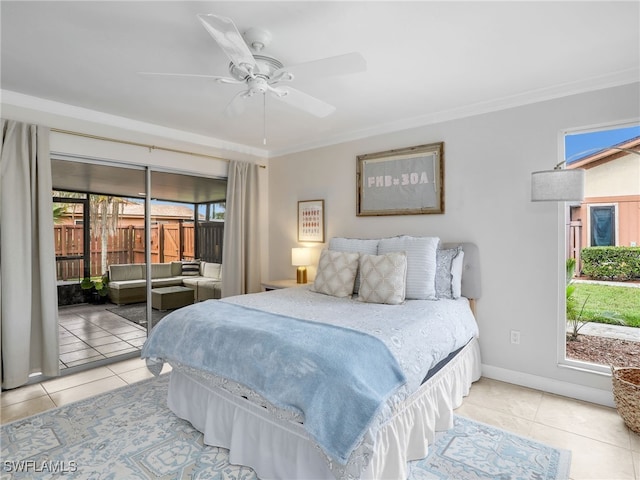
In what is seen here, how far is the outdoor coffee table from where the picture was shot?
4117mm

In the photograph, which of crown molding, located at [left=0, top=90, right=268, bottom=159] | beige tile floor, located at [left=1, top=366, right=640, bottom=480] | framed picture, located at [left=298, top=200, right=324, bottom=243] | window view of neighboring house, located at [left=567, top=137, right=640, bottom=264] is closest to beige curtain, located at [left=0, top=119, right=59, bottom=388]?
Result: crown molding, located at [left=0, top=90, right=268, bottom=159]

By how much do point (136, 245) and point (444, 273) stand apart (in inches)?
130

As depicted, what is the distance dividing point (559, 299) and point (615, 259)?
1.83 ft

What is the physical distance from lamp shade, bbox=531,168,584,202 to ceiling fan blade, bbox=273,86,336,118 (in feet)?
5.30

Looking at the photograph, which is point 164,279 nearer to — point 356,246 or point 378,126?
point 356,246

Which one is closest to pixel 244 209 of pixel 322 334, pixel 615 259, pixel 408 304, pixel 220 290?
pixel 220 290

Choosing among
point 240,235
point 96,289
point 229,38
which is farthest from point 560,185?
point 96,289

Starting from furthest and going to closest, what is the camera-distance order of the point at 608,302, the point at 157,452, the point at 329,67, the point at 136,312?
the point at 136,312 → the point at 608,302 → the point at 157,452 → the point at 329,67

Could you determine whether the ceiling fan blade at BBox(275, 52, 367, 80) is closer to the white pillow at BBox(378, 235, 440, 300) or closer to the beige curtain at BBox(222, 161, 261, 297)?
the white pillow at BBox(378, 235, 440, 300)

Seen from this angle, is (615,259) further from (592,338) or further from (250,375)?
(250,375)

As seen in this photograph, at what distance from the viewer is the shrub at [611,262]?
284cm

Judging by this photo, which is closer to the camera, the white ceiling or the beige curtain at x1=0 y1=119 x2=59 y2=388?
the white ceiling

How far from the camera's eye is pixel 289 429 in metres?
A: 1.81

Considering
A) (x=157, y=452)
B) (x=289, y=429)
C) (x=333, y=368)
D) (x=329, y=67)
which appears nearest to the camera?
(x=333, y=368)
